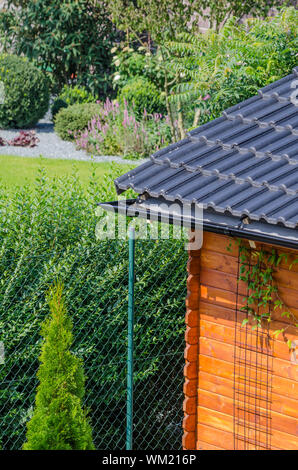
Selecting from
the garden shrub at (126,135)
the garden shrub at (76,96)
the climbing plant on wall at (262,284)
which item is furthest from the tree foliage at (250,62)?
the garden shrub at (76,96)

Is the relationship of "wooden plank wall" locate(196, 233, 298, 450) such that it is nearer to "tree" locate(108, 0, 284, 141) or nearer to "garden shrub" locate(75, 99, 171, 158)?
"tree" locate(108, 0, 284, 141)

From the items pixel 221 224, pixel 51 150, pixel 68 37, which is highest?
pixel 68 37

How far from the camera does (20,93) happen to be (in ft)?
49.8

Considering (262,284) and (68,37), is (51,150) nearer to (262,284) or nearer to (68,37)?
(68,37)

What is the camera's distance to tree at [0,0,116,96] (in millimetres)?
16984

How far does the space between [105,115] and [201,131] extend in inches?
388

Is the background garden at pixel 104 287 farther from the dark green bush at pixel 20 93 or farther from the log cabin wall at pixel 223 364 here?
the dark green bush at pixel 20 93

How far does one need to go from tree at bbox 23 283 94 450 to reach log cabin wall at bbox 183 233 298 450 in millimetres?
980

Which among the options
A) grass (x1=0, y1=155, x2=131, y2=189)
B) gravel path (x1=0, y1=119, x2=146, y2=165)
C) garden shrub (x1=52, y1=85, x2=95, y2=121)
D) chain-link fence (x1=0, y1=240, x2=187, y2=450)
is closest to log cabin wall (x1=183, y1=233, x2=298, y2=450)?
chain-link fence (x1=0, y1=240, x2=187, y2=450)

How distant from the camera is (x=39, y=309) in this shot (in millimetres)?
5434

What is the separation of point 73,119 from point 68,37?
3.38 meters

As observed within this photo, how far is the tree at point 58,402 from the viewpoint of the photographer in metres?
4.27

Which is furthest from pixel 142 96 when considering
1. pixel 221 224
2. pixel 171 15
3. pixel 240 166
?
pixel 221 224

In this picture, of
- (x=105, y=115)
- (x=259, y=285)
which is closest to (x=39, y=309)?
(x=259, y=285)
